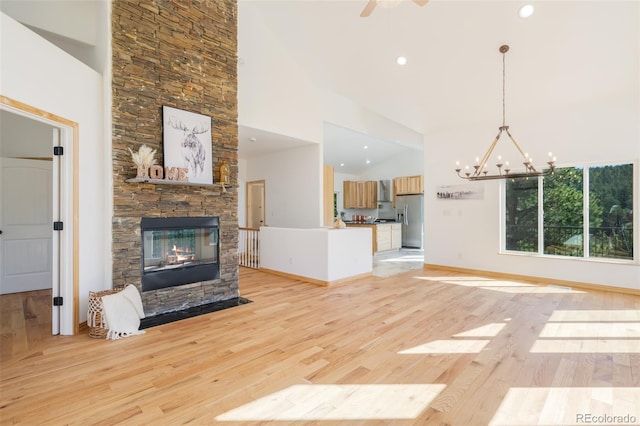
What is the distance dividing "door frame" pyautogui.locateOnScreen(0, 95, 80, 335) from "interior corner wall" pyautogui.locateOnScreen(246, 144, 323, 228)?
4.14m

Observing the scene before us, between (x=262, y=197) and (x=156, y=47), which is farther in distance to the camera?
(x=262, y=197)

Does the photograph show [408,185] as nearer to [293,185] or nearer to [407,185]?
[407,185]

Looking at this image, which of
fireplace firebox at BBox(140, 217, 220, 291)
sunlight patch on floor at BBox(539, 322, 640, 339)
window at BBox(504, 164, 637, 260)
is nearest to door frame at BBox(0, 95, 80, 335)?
fireplace firebox at BBox(140, 217, 220, 291)

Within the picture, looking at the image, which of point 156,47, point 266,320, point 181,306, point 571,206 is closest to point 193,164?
point 156,47

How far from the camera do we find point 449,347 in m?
2.90

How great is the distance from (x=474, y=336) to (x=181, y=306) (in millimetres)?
3565

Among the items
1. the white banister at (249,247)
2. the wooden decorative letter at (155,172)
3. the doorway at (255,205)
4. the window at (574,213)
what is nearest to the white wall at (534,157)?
the window at (574,213)

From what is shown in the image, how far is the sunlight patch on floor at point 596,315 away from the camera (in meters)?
3.67

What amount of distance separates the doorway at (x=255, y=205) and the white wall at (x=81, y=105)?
182 inches

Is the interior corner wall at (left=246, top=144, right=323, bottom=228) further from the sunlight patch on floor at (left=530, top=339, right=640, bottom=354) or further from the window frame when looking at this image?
the sunlight patch on floor at (left=530, top=339, right=640, bottom=354)

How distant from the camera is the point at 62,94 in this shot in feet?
10.1

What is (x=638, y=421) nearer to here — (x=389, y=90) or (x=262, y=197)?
(x=389, y=90)

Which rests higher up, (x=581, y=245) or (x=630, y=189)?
(x=630, y=189)

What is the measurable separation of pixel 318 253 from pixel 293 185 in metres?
2.12
